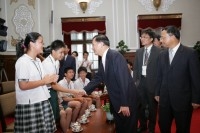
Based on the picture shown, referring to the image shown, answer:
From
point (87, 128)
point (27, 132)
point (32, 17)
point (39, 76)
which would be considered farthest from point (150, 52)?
point (32, 17)

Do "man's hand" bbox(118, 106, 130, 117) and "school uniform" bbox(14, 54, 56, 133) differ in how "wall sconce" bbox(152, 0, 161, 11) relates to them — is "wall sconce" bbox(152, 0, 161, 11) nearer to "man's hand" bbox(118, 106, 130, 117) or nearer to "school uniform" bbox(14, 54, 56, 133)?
"man's hand" bbox(118, 106, 130, 117)

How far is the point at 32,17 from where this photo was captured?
307 inches

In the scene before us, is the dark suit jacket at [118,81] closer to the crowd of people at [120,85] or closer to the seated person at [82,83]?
the crowd of people at [120,85]

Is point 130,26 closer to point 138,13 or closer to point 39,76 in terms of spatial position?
point 138,13

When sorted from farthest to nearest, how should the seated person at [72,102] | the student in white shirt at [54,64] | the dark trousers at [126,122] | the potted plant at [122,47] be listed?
the potted plant at [122,47]
the seated person at [72,102]
the student in white shirt at [54,64]
the dark trousers at [126,122]

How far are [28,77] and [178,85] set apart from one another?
146 cm

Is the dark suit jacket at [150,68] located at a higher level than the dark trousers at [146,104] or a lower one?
higher

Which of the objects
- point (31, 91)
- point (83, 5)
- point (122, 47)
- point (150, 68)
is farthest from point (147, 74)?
point (83, 5)

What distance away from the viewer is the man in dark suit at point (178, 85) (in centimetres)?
255

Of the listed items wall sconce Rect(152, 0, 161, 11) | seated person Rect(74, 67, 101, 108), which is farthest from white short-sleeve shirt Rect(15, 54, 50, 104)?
wall sconce Rect(152, 0, 161, 11)

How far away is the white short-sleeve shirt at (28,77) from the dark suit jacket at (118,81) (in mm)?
718

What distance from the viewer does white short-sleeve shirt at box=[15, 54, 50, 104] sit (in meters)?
2.08

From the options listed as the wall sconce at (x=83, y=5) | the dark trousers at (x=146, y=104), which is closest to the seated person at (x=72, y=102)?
the dark trousers at (x=146, y=104)

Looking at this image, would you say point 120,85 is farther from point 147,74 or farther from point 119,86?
point 147,74
